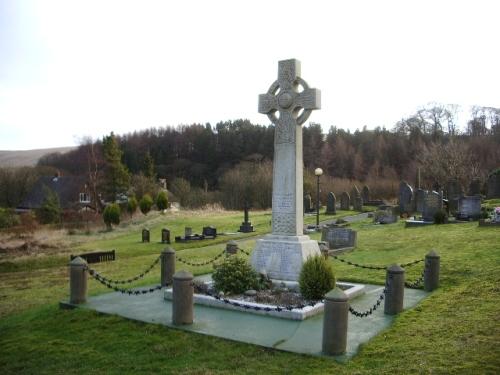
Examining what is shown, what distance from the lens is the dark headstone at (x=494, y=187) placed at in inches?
1478

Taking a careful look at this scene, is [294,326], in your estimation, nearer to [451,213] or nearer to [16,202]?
[451,213]

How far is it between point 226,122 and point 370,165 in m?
25.3

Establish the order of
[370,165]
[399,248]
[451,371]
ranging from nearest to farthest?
1. [451,371]
2. [399,248]
3. [370,165]

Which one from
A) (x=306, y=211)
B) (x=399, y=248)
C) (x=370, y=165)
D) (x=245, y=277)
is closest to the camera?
(x=245, y=277)

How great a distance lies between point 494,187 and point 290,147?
32.6 meters

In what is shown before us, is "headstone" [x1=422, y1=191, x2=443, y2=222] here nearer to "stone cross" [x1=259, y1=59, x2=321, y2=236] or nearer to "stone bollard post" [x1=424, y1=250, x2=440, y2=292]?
"stone bollard post" [x1=424, y1=250, x2=440, y2=292]

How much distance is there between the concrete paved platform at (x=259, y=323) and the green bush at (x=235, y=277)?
73cm

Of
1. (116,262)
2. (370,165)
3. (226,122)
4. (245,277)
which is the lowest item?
(116,262)

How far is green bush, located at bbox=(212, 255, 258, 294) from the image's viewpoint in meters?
10.4

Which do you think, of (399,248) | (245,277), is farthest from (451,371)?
(399,248)

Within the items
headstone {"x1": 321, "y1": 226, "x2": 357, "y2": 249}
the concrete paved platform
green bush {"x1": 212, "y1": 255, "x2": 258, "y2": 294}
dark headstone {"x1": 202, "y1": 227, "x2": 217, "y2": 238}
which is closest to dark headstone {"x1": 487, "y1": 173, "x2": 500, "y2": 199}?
dark headstone {"x1": 202, "y1": 227, "x2": 217, "y2": 238}

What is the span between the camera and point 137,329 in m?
8.69

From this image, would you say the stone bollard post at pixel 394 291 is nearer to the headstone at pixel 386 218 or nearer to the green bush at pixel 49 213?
the headstone at pixel 386 218

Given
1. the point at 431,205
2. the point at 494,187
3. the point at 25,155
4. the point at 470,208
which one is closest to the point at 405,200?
the point at 494,187
